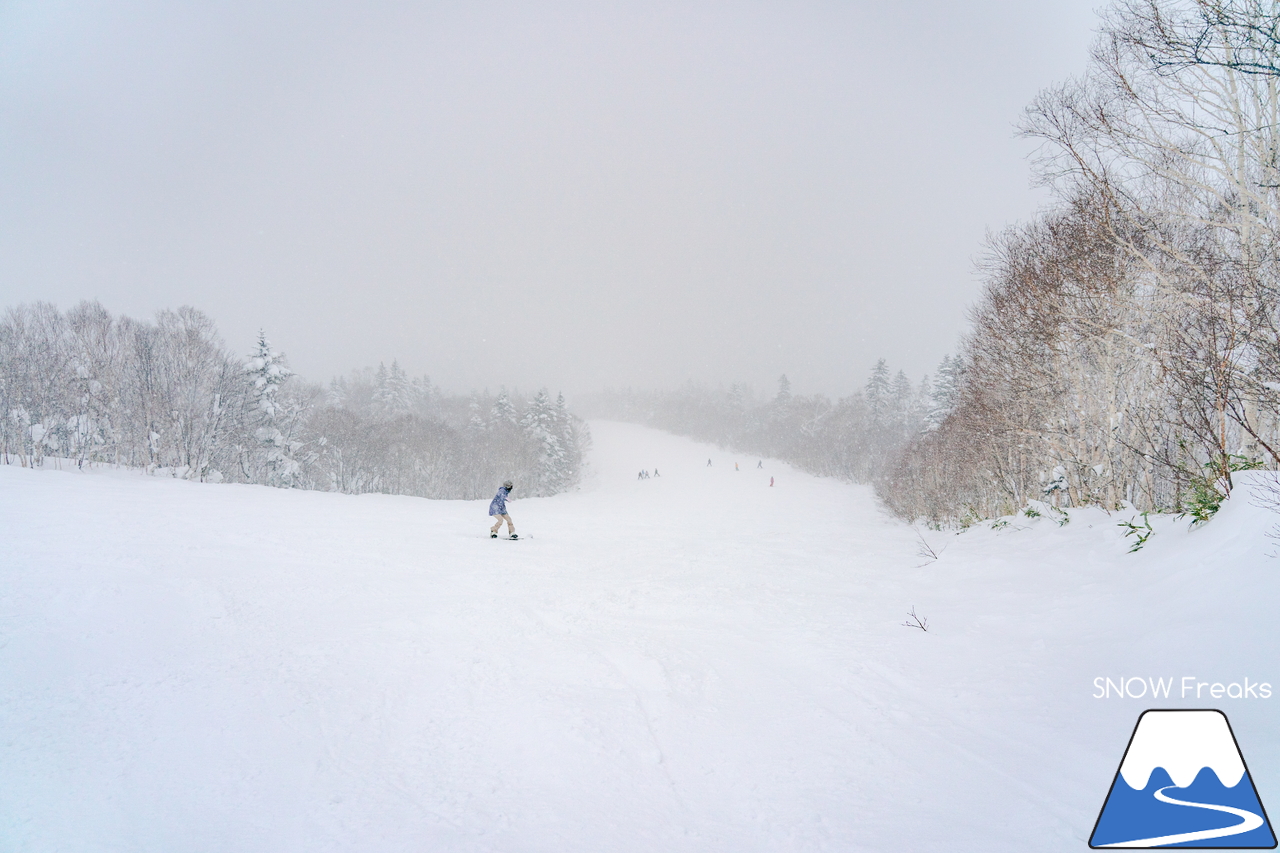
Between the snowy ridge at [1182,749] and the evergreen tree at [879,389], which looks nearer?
the snowy ridge at [1182,749]

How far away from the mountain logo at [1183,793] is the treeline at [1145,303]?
2.90 m

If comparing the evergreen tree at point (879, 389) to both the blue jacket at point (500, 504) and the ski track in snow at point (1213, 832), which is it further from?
the ski track in snow at point (1213, 832)

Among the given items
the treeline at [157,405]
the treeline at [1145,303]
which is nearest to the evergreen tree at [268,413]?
the treeline at [157,405]

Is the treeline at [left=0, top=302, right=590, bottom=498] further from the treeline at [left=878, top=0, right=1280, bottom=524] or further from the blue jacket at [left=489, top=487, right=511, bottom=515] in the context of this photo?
the treeline at [left=878, top=0, right=1280, bottom=524]

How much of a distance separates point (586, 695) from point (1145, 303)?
528 inches

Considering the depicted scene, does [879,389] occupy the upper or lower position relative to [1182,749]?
upper

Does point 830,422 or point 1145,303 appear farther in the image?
point 830,422

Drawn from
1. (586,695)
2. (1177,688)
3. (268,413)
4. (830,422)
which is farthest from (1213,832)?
(830,422)

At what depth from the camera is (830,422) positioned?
63.0 meters

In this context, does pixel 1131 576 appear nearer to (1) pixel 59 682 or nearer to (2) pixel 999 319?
(2) pixel 999 319

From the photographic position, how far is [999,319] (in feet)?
42.1

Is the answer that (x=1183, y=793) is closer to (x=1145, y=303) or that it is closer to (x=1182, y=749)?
(x=1182, y=749)

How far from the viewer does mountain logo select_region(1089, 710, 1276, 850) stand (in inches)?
101

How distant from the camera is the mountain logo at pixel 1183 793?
257 cm
